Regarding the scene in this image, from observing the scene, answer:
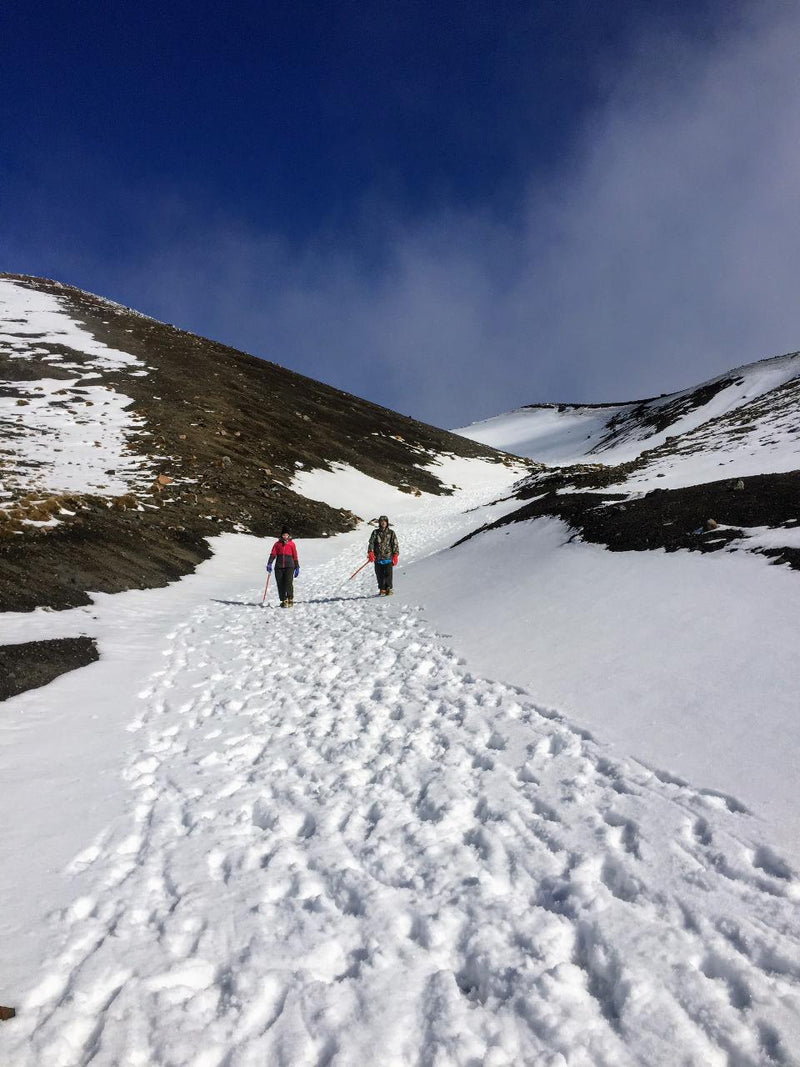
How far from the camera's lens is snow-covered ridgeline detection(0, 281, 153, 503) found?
25438 millimetres

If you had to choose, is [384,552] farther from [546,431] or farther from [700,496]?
[546,431]

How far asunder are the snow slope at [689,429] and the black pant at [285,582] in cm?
1423

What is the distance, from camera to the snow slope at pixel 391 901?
2.87 meters

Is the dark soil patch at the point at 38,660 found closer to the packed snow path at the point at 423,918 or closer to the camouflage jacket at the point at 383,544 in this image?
the packed snow path at the point at 423,918

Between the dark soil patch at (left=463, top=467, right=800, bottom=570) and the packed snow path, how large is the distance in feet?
21.3

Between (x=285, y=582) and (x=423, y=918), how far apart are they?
12813 mm

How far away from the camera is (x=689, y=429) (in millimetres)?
56562

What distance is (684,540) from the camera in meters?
11.5

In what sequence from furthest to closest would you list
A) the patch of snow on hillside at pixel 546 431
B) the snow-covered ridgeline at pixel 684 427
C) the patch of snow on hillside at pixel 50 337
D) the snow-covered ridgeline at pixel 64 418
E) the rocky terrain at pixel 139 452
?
the patch of snow on hillside at pixel 546 431 < the patch of snow on hillside at pixel 50 337 < the snow-covered ridgeline at pixel 64 418 < the snow-covered ridgeline at pixel 684 427 < the rocky terrain at pixel 139 452

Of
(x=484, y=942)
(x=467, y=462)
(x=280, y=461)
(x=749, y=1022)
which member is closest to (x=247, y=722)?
(x=484, y=942)

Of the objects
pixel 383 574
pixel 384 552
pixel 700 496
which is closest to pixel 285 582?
pixel 383 574

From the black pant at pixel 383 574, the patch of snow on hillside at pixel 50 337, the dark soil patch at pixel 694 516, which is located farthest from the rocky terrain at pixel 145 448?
the dark soil patch at pixel 694 516

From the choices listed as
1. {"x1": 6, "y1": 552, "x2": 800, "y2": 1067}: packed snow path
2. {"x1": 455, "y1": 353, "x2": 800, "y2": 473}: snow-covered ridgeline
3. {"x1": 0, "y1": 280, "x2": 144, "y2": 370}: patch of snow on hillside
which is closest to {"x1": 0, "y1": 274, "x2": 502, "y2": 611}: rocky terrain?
{"x1": 0, "y1": 280, "x2": 144, "y2": 370}: patch of snow on hillside

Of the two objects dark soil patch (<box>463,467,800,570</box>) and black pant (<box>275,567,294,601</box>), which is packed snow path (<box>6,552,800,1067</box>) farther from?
black pant (<box>275,567,294,601</box>)
